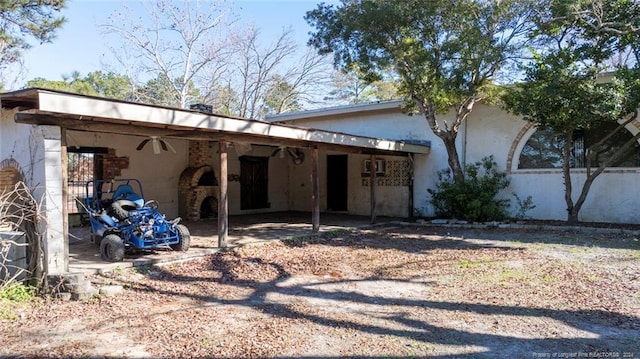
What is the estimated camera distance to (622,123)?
396 inches

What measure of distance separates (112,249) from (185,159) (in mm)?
6373

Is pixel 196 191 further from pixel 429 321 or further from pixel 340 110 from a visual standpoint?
pixel 429 321

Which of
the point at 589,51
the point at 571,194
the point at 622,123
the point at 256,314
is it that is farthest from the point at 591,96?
the point at 256,314

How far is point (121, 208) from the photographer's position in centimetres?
704

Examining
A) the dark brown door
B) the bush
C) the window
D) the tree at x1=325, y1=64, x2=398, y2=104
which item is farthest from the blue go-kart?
the tree at x1=325, y1=64, x2=398, y2=104

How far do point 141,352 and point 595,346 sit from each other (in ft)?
12.2

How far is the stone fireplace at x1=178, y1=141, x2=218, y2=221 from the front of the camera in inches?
Result: 473

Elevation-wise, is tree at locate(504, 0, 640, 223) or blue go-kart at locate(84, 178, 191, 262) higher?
tree at locate(504, 0, 640, 223)

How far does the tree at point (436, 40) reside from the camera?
9664mm

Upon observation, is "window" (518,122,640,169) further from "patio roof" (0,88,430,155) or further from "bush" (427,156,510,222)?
"patio roof" (0,88,430,155)

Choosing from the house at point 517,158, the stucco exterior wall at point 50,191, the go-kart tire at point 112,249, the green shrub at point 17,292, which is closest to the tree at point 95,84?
the house at point 517,158

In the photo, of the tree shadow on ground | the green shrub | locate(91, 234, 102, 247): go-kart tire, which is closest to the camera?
the tree shadow on ground

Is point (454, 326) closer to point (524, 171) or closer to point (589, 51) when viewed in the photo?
point (589, 51)

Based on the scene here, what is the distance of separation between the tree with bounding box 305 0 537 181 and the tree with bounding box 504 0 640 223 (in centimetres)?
72
